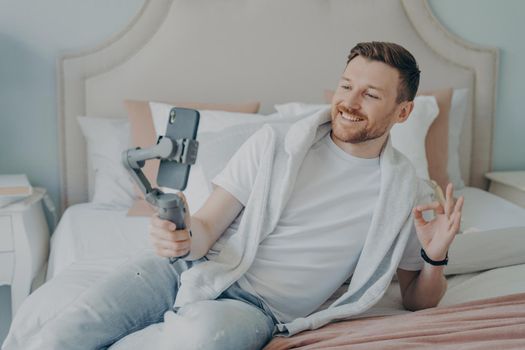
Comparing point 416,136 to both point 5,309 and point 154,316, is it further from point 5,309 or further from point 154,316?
point 5,309

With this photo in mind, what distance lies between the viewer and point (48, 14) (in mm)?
2504

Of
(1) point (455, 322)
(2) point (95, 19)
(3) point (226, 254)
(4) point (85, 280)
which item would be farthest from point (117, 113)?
(1) point (455, 322)

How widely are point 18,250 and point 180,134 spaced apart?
52.2 inches

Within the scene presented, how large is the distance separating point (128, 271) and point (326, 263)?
43 centimetres

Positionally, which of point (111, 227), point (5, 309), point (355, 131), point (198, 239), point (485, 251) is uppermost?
point (355, 131)

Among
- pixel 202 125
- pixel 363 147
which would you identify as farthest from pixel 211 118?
pixel 363 147

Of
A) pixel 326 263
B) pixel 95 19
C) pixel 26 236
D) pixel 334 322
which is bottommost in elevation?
pixel 26 236

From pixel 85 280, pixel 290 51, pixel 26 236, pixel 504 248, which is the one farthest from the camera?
pixel 290 51

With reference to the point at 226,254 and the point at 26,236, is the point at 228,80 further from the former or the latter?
the point at 226,254

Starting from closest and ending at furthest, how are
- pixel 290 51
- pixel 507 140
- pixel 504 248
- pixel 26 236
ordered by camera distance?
pixel 504 248
pixel 26 236
pixel 290 51
pixel 507 140

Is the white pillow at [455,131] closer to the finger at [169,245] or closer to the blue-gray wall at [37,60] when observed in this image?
the blue-gray wall at [37,60]

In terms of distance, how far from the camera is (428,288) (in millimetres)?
1553

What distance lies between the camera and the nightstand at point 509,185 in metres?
2.74

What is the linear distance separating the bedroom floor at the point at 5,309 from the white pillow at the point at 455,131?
1.72 metres
